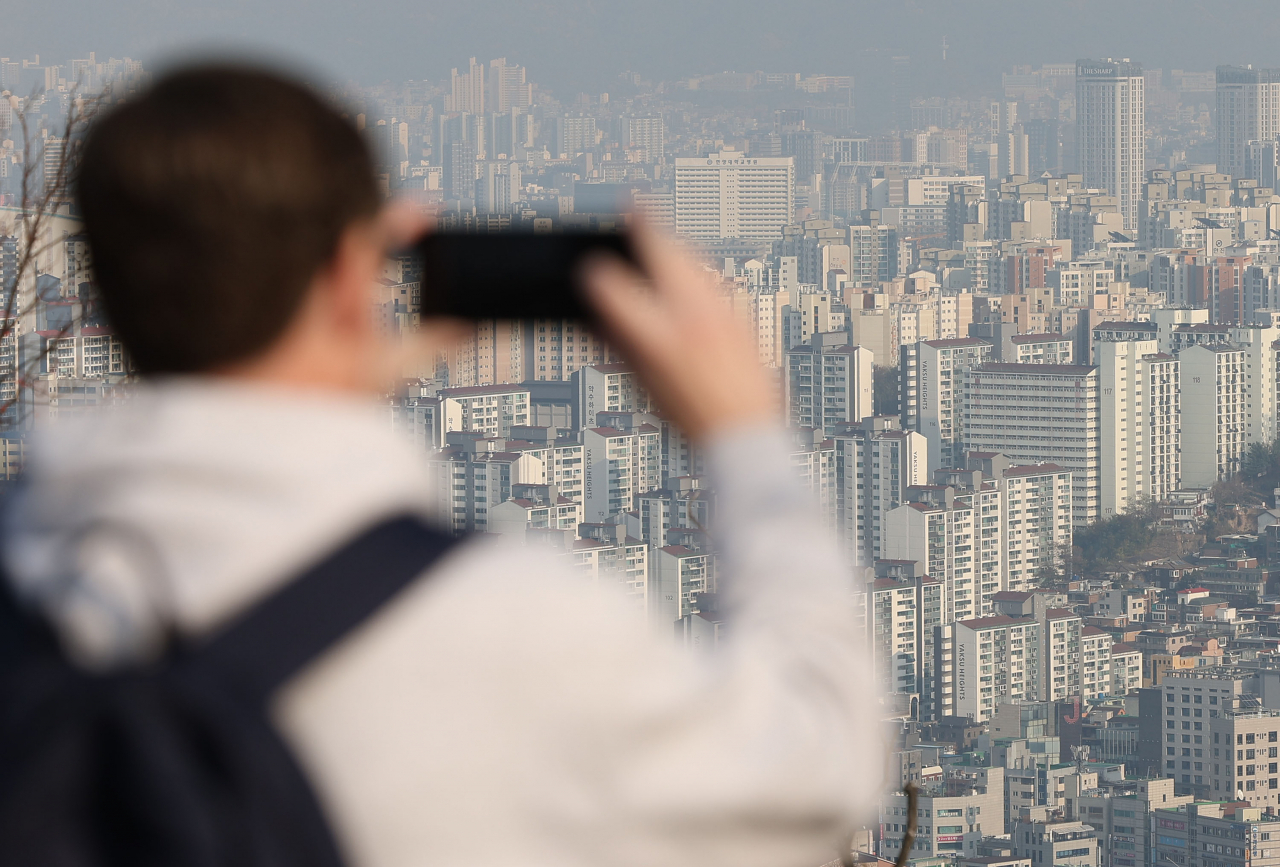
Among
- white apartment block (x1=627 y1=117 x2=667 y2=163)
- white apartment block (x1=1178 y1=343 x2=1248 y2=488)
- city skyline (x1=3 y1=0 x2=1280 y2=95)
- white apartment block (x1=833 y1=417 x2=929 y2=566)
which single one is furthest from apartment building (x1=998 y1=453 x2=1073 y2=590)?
city skyline (x1=3 y1=0 x2=1280 y2=95)

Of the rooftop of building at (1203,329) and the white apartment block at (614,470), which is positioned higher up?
the rooftop of building at (1203,329)

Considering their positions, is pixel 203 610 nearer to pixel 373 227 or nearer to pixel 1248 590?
pixel 373 227

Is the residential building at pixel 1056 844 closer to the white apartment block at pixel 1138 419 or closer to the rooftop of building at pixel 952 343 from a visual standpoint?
the white apartment block at pixel 1138 419

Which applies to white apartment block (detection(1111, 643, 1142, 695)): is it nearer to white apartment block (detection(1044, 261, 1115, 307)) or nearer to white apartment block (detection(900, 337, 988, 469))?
white apartment block (detection(900, 337, 988, 469))

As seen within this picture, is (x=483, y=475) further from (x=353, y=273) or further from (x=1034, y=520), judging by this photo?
(x=353, y=273)

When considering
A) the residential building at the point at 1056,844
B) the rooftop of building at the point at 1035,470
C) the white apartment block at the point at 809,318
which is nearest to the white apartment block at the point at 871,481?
the rooftop of building at the point at 1035,470

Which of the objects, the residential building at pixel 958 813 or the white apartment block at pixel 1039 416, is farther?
the white apartment block at pixel 1039 416

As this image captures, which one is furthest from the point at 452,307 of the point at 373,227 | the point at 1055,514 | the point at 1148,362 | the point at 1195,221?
the point at 1195,221

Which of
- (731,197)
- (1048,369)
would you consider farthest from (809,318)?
(731,197)
